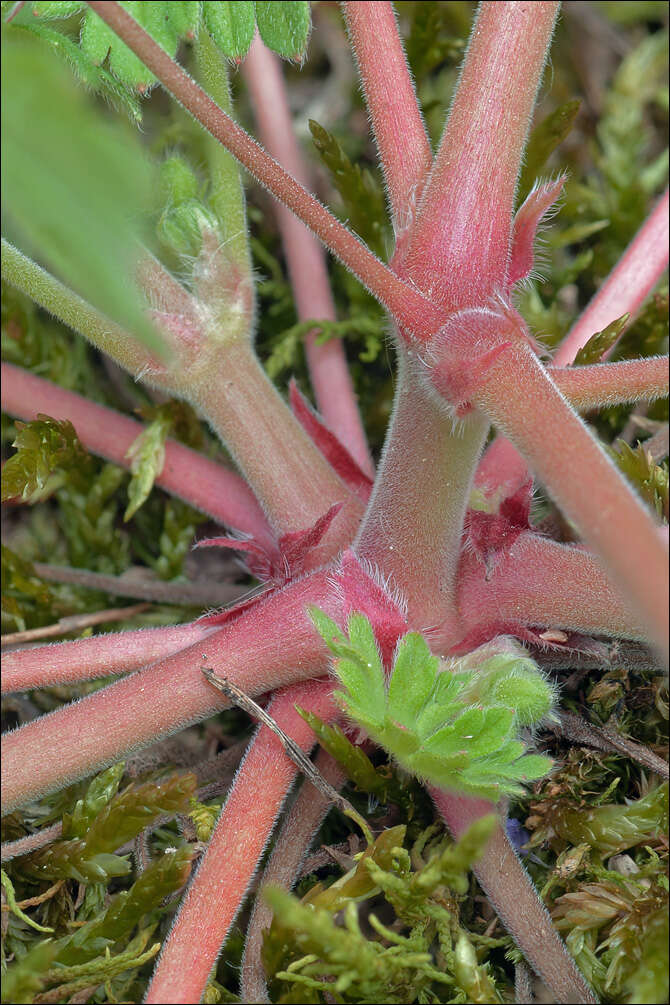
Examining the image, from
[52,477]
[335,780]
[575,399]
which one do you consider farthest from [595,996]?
[52,477]

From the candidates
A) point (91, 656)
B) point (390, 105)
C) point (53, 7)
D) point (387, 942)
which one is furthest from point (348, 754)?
point (53, 7)

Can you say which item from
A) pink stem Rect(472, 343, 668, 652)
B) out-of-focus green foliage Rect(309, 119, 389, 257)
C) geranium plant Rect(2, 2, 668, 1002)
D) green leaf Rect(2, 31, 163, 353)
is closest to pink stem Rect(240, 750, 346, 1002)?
geranium plant Rect(2, 2, 668, 1002)

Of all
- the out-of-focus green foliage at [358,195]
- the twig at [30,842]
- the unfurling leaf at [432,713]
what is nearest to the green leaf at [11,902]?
the twig at [30,842]

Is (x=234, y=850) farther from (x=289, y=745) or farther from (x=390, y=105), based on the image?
(x=390, y=105)

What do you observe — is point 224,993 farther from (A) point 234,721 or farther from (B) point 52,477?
(B) point 52,477

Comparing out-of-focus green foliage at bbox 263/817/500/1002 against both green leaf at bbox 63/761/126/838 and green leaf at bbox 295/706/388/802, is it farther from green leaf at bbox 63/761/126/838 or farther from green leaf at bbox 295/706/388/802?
green leaf at bbox 63/761/126/838
